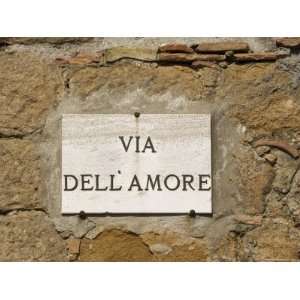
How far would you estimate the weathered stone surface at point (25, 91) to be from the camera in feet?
10.9

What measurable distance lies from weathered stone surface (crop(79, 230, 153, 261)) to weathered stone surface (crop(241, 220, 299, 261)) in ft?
1.14

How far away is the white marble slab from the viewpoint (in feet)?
10.7

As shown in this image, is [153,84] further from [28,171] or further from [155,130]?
[28,171]

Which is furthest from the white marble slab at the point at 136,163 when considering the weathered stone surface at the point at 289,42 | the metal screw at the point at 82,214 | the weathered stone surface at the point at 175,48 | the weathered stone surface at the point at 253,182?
the weathered stone surface at the point at 289,42

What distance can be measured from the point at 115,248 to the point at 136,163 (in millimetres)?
302

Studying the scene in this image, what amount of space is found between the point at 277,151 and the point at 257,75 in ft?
0.92

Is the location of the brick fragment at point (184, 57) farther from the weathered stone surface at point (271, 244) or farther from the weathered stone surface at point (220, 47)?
the weathered stone surface at point (271, 244)

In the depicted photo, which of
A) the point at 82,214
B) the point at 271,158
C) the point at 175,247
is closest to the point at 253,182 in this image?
the point at 271,158

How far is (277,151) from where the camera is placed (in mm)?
3309

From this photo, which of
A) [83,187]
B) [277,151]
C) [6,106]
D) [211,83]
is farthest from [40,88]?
[277,151]

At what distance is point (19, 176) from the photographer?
329 cm

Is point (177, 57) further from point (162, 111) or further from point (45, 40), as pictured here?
point (45, 40)

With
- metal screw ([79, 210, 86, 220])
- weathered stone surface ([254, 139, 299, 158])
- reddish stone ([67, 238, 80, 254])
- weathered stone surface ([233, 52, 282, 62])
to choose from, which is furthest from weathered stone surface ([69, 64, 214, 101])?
reddish stone ([67, 238, 80, 254])

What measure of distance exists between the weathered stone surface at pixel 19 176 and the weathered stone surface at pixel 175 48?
57 cm
